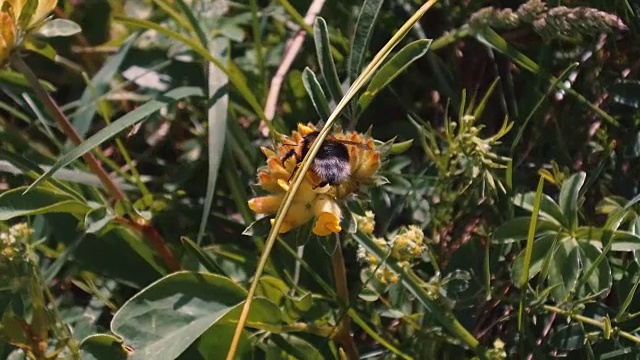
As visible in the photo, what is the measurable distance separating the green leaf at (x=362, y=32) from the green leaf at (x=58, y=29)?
486mm

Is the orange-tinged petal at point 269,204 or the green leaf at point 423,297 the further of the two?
the green leaf at point 423,297

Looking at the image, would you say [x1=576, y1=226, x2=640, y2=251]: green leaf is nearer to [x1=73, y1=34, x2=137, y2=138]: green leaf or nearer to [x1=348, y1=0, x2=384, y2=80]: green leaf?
[x1=348, y1=0, x2=384, y2=80]: green leaf

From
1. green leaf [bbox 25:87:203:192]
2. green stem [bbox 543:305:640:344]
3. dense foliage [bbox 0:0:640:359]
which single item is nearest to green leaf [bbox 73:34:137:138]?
dense foliage [bbox 0:0:640:359]

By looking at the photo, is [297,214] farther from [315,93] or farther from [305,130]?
[315,93]

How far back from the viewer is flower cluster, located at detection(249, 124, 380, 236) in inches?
47.4

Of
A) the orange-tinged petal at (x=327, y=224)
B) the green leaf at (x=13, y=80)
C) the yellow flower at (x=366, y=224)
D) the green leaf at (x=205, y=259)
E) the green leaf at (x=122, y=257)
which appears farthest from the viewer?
the green leaf at (x=13, y=80)

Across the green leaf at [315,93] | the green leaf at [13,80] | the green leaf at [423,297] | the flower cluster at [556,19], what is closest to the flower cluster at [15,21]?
the green leaf at [13,80]

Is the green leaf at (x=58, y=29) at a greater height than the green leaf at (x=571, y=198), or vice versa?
the green leaf at (x=58, y=29)

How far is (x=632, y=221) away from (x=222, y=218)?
811 mm

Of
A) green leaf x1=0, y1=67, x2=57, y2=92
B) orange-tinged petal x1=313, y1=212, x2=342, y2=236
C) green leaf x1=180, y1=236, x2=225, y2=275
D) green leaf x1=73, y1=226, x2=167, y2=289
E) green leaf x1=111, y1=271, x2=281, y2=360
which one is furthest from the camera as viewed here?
green leaf x1=0, y1=67, x2=57, y2=92

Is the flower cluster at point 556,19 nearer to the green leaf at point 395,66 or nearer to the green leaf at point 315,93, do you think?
the green leaf at point 395,66

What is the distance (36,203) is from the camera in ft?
4.89

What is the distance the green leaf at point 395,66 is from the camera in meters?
1.39

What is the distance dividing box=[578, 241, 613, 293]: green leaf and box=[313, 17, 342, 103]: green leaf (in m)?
0.48
